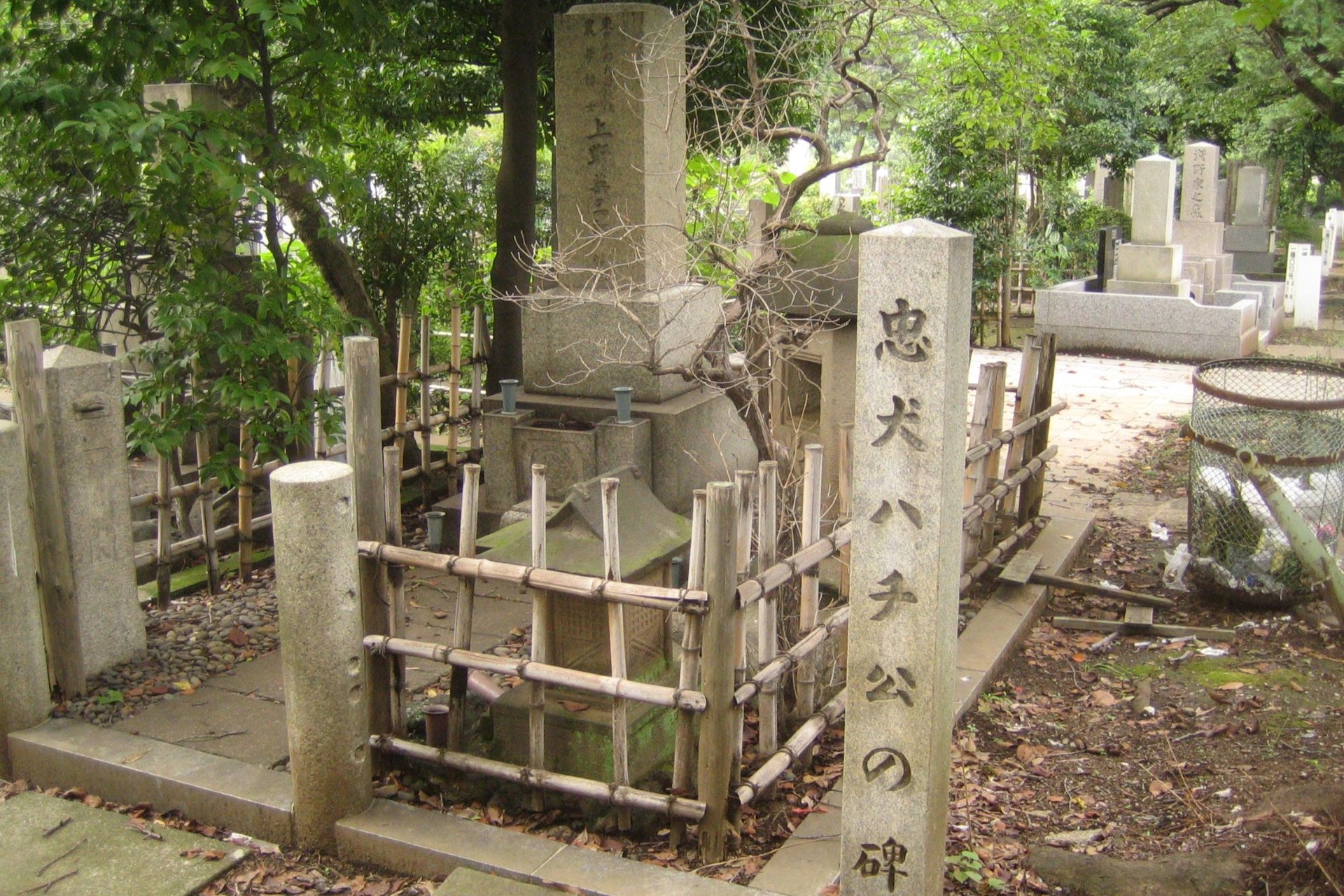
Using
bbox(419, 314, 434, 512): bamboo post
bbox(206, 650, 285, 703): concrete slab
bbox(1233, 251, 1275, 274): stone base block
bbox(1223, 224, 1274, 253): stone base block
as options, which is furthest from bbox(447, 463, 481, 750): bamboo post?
bbox(1223, 224, 1274, 253): stone base block

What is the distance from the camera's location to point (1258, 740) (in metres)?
5.10

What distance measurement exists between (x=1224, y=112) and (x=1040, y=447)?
51.3 ft

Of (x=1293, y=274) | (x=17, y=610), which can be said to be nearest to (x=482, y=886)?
(x=17, y=610)

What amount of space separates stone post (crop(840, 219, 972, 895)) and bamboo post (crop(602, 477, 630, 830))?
0.99 m

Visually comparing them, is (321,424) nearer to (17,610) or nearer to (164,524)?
(164,524)

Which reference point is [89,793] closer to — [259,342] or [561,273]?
[259,342]

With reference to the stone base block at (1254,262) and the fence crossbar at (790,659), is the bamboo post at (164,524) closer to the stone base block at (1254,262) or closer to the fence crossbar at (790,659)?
the fence crossbar at (790,659)

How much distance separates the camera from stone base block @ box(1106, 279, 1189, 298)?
51.6ft

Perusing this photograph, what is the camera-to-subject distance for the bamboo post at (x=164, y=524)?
21.3 ft

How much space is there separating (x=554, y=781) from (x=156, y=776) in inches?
64.2

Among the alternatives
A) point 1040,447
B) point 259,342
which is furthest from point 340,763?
point 1040,447

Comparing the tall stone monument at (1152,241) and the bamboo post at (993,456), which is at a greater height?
the tall stone monument at (1152,241)

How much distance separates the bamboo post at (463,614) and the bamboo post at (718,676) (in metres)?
0.95

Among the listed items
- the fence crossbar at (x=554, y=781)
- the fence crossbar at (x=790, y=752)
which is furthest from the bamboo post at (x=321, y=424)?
the fence crossbar at (x=790, y=752)
